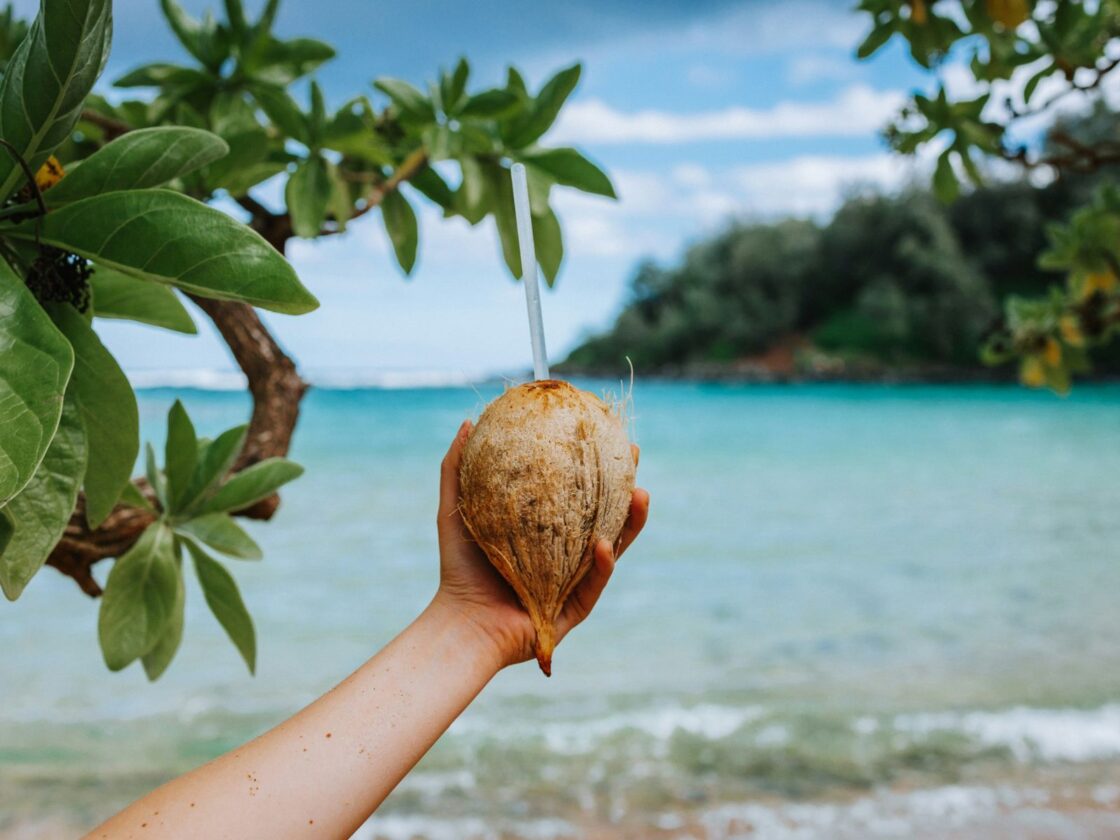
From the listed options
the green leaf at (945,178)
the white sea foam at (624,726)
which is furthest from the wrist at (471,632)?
the white sea foam at (624,726)

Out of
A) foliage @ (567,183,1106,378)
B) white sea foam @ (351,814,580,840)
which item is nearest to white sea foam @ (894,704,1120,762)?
white sea foam @ (351,814,580,840)

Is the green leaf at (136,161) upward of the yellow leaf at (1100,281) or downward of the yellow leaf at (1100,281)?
upward

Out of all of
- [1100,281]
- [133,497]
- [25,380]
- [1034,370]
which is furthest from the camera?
[1034,370]

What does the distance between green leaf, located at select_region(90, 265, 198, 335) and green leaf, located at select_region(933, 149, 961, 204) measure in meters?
1.74

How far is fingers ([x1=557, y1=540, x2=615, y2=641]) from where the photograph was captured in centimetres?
98

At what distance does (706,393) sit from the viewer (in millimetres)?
35188

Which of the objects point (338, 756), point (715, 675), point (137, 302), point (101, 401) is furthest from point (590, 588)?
point (715, 675)

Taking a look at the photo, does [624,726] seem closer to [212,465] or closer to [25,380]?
[212,465]

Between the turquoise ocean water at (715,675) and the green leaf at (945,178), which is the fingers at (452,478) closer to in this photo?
the turquoise ocean water at (715,675)

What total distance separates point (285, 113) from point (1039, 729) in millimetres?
4184

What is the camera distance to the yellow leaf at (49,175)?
0.89 meters

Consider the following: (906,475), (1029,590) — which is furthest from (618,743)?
(906,475)

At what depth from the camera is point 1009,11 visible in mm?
1769

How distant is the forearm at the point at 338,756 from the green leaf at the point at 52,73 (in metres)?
0.54
